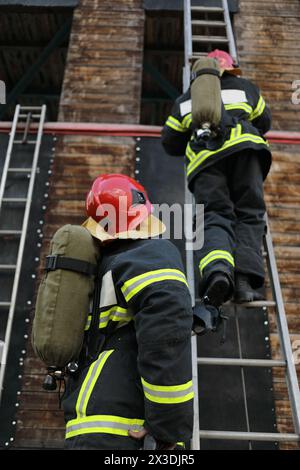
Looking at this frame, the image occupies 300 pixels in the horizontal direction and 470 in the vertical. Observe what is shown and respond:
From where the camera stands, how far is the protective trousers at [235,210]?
2.65 m

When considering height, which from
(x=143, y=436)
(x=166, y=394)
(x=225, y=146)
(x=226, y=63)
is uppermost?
(x=226, y=63)

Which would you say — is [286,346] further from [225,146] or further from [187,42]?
[187,42]

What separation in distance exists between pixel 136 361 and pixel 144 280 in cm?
37

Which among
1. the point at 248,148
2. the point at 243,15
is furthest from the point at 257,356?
the point at 243,15

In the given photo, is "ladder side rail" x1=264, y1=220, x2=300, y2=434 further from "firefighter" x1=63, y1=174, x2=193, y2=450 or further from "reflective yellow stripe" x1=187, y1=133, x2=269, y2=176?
"firefighter" x1=63, y1=174, x2=193, y2=450

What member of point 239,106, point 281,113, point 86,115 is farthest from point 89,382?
point 281,113

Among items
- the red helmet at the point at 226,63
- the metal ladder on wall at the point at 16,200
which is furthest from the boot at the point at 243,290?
the metal ladder on wall at the point at 16,200

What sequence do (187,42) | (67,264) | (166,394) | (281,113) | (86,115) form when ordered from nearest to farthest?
(166,394)
(67,264)
(187,42)
(86,115)
(281,113)

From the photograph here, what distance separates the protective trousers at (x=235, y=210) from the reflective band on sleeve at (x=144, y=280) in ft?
2.44

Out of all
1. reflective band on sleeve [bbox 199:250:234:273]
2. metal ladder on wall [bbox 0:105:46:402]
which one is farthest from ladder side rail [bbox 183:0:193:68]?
reflective band on sleeve [bbox 199:250:234:273]

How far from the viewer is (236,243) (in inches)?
109

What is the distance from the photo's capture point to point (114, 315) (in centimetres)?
195

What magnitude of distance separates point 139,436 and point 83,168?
10.3ft
